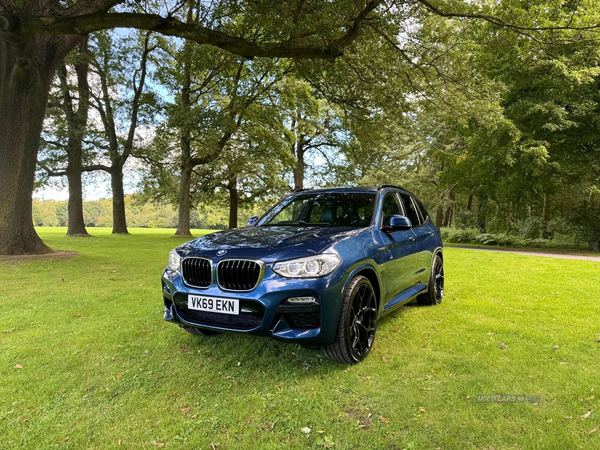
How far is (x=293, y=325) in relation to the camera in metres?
3.06

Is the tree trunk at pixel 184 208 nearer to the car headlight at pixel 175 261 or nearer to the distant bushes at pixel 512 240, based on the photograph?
the distant bushes at pixel 512 240

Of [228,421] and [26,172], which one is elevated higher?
[26,172]

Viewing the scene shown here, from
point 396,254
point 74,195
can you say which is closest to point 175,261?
point 396,254

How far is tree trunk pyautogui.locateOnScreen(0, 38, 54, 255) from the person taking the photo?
962 centimetres

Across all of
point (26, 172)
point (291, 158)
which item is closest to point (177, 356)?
point (26, 172)

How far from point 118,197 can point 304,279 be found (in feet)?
82.3

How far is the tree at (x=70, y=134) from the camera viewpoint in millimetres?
19609

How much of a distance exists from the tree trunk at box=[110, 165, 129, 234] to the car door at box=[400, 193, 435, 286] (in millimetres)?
22400

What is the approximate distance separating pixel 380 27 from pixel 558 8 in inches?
162

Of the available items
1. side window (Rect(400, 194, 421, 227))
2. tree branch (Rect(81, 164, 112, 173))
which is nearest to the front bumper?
side window (Rect(400, 194, 421, 227))

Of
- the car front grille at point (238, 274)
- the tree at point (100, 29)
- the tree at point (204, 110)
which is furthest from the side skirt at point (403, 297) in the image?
the tree at point (204, 110)

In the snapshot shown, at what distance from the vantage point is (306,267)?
122 inches

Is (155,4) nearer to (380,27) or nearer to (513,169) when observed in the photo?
(380,27)

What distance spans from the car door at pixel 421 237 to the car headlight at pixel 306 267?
2.22 m
